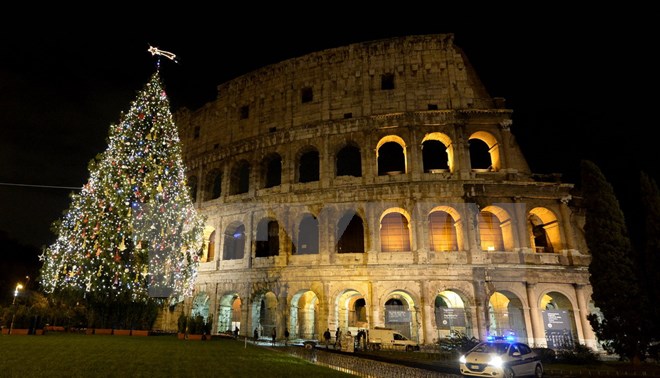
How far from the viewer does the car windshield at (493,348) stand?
413 inches

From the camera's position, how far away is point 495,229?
22891 millimetres

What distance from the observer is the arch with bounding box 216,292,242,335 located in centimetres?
2535

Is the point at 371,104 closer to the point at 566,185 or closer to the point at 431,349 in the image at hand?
the point at 566,185

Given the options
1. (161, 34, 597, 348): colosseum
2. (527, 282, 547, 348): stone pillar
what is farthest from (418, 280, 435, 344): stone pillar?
(527, 282, 547, 348): stone pillar

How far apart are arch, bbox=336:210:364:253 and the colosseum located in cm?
7

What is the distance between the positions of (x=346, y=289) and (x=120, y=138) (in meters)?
14.2

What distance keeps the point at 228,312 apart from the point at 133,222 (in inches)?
444

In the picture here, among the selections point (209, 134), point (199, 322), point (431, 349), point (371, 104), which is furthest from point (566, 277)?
point (209, 134)

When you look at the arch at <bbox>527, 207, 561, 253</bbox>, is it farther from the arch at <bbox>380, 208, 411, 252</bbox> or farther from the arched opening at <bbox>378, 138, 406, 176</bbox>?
the arched opening at <bbox>378, 138, 406, 176</bbox>

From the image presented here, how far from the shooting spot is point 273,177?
31156mm

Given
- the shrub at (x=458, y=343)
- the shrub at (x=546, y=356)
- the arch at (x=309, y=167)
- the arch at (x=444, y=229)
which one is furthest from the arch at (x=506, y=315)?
the arch at (x=309, y=167)

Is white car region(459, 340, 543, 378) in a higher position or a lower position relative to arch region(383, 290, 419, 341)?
lower

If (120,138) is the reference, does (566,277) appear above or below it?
below

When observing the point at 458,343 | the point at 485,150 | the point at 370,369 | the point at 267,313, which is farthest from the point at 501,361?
the point at 485,150
